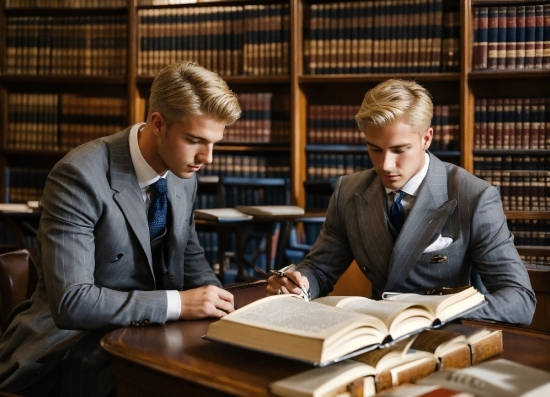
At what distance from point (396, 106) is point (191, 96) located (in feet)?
1.87

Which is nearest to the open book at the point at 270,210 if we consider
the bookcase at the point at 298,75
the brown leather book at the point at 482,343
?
the bookcase at the point at 298,75

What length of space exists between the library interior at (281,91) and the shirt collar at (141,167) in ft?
5.56

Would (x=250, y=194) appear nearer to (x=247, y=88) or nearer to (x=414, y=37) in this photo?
(x=247, y=88)

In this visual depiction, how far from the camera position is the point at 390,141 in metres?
2.03

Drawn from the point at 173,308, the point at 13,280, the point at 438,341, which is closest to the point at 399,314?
the point at 438,341

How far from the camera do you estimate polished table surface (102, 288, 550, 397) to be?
127cm

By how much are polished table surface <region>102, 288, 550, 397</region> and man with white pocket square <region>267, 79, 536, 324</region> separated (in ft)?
1.27

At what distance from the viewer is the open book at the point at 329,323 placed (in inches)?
49.8

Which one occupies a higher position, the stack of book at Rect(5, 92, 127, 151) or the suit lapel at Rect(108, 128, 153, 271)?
the stack of book at Rect(5, 92, 127, 151)

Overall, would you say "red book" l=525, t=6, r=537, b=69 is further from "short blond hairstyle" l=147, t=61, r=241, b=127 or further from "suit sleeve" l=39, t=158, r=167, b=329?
"suit sleeve" l=39, t=158, r=167, b=329

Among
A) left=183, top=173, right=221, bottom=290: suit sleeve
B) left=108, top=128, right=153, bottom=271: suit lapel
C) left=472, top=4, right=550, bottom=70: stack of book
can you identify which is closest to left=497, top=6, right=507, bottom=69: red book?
left=472, top=4, right=550, bottom=70: stack of book

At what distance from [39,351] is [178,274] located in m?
0.46

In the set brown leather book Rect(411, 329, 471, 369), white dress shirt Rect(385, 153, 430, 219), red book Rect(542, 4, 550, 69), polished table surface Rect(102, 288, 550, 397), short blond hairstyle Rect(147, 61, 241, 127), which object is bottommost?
polished table surface Rect(102, 288, 550, 397)

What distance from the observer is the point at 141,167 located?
6.63ft
